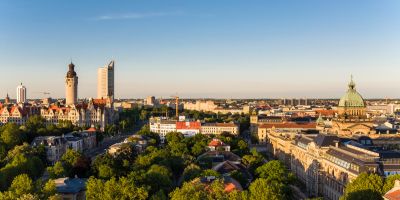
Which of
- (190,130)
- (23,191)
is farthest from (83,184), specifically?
(190,130)

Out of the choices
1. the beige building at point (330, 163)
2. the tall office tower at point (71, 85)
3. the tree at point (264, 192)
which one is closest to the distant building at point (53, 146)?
the beige building at point (330, 163)

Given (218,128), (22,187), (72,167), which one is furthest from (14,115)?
(22,187)

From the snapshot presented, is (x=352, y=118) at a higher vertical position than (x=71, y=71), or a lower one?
lower

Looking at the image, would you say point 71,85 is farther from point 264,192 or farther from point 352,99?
point 264,192

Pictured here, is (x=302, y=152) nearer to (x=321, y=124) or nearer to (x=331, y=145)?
(x=331, y=145)

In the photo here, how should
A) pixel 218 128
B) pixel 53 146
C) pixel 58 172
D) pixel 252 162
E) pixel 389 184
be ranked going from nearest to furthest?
pixel 389 184, pixel 58 172, pixel 252 162, pixel 53 146, pixel 218 128

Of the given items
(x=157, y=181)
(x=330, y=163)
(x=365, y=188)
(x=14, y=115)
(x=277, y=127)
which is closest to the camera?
(x=365, y=188)

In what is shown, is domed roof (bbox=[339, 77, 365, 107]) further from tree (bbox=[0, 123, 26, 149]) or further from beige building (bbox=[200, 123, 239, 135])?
tree (bbox=[0, 123, 26, 149])
